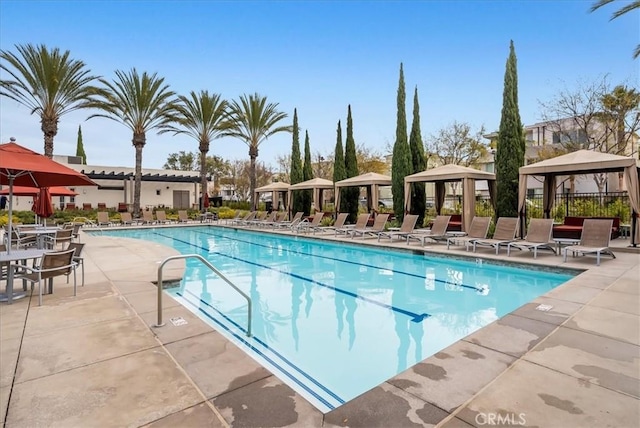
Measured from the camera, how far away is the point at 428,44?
639 inches

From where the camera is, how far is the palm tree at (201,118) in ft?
80.7

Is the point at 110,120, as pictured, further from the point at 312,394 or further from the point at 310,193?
the point at 312,394

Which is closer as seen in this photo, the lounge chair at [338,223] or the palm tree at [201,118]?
the lounge chair at [338,223]

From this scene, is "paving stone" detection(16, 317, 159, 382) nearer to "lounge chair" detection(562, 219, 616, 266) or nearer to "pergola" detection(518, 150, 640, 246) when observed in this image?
"lounge chair" detection(562, 219, 616, 266)

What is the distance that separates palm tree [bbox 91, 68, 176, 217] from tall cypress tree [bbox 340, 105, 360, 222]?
473 inches

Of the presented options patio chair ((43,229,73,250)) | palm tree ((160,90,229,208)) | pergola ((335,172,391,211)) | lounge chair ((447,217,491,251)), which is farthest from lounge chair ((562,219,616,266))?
palm tree ((160,90,229,208))

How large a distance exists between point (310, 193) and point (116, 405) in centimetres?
2160

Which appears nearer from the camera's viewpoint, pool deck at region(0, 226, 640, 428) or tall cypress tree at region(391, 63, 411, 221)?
pool deck at region(0, 226, 640, 428)

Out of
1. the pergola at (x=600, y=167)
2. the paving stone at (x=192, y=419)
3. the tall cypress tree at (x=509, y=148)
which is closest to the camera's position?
the paving stone at (x=192, y=419)

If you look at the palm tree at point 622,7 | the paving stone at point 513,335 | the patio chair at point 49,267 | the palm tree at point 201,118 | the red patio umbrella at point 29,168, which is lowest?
the paving stone at point 513,335

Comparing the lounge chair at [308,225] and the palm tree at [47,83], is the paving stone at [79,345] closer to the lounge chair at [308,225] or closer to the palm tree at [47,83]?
the lounge chair at [308,225]

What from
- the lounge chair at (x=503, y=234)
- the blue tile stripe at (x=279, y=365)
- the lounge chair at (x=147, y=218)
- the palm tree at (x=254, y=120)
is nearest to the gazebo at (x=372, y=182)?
the lounge chair at (x=503, y=234)

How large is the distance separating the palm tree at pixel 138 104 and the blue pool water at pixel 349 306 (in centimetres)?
Answer: 1539

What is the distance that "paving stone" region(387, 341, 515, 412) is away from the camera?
8.94 ft
